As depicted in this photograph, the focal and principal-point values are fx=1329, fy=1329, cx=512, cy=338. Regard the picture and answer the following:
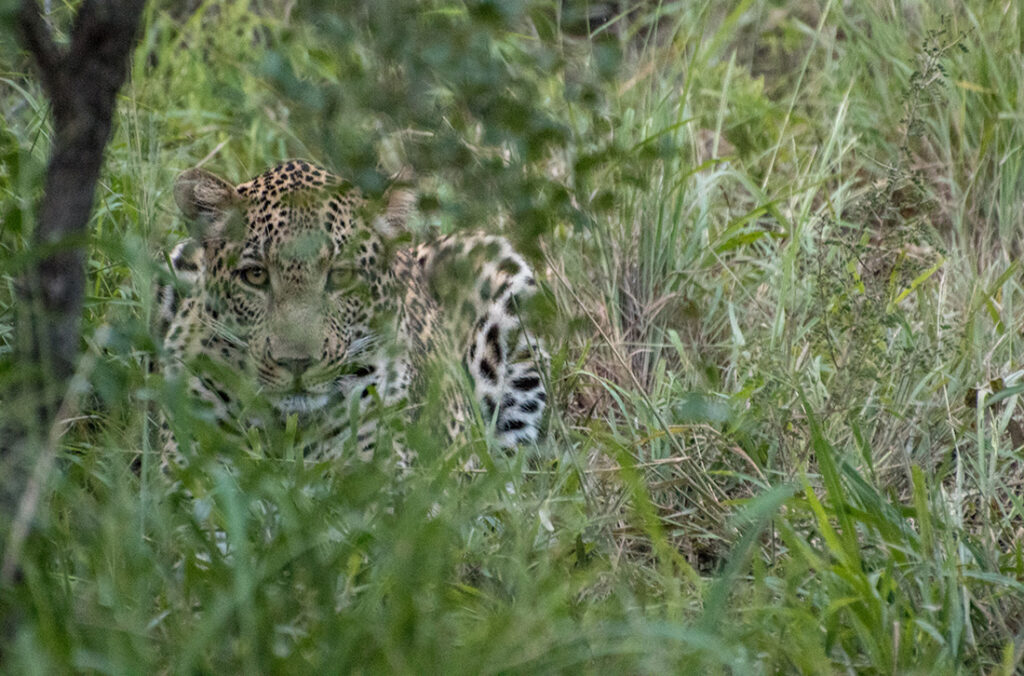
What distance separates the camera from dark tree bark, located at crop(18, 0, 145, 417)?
8.33 ft

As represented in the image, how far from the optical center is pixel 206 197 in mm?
4789

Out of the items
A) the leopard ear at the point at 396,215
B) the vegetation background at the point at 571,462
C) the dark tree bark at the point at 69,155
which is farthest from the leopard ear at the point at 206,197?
the dark tree bark at the point at 69,155

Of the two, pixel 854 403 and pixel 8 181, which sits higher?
pixel 8 181

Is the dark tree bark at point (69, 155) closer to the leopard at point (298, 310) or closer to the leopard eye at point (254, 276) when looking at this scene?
the leopard at point (298, 310)

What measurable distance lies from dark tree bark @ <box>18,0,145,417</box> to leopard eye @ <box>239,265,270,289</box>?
2.07 meters

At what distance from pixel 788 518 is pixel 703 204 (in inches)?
95.4

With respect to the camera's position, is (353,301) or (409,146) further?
(353,301)

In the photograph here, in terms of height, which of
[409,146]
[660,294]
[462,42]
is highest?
[462,42]

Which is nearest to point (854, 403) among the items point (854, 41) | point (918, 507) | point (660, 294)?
point (918, 507)

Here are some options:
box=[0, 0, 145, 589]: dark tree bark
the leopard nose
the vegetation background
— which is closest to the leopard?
the leopard nose

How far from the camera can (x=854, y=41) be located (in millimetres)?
6816

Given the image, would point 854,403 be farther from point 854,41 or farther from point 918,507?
point 854,41

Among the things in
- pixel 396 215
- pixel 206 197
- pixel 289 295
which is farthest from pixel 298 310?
pixel 396 215

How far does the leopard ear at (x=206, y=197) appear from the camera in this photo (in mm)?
4781
